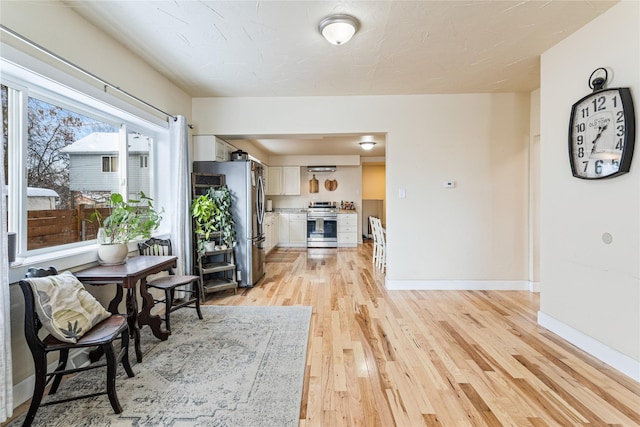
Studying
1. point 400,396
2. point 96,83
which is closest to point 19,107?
point 96,83

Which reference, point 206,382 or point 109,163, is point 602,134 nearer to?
point 206,382

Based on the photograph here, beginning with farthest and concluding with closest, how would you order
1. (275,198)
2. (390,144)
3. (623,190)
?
(275,198), (390,144), (623,190)

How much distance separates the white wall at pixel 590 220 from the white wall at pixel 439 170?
1024 millimetres

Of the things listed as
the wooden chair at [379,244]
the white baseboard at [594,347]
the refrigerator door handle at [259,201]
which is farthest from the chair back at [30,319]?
the wooden chair at [379,244]

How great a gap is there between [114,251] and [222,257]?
167 cm

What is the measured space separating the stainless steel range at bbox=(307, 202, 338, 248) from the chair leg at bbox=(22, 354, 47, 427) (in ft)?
19.2

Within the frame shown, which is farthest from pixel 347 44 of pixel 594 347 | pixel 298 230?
pixel 298 230

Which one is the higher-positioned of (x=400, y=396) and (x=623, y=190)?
(x=623, y=190)

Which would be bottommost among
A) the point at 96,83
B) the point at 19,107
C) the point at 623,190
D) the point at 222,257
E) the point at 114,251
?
the point at 222,257

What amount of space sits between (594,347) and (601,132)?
5.21 feet

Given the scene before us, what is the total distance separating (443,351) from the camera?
222 centimetres

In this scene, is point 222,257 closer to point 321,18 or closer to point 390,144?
point 390,144

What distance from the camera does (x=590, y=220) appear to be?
2.21 meters

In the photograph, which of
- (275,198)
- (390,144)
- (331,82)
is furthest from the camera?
(275,198)
